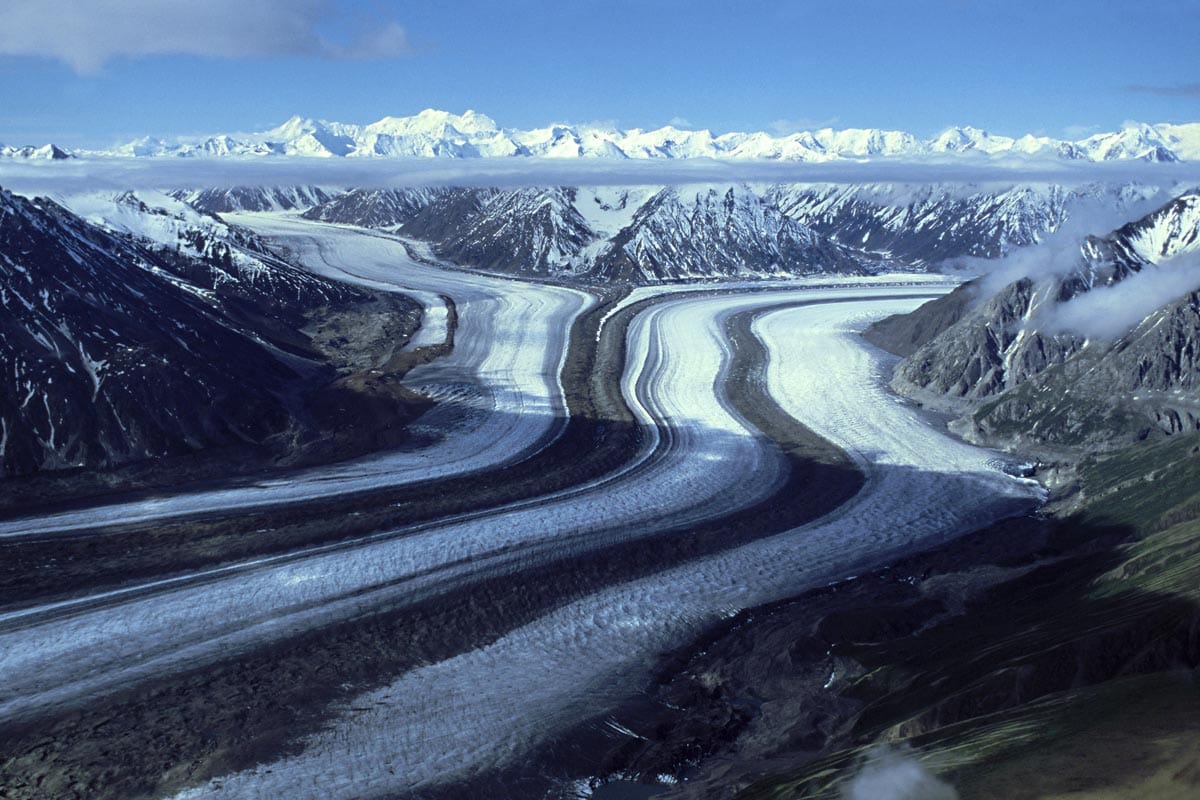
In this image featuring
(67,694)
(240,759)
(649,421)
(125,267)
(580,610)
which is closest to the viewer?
(240,759)

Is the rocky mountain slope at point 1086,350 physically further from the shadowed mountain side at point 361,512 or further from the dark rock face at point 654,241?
the dark rock face at point 654,241

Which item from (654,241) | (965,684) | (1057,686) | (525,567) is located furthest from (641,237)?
(1057,686)

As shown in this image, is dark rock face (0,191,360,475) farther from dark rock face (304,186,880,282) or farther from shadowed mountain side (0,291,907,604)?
dark rock face (304,186,880,282)

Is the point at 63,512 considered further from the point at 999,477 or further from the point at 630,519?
the point at 999,477

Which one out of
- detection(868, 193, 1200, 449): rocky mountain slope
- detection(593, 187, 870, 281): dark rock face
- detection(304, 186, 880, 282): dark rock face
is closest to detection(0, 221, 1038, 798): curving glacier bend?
detection(868, 193, 1200, 449): rocky mountain slope

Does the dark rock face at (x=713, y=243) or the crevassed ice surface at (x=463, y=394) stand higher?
the dark rock face at (x=713, y=243)

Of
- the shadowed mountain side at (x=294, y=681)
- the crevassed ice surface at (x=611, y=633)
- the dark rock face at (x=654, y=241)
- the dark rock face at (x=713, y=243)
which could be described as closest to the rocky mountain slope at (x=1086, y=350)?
the crevassed ice surface at (x=611, y=633)

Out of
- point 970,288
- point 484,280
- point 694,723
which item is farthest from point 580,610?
point 484,280
